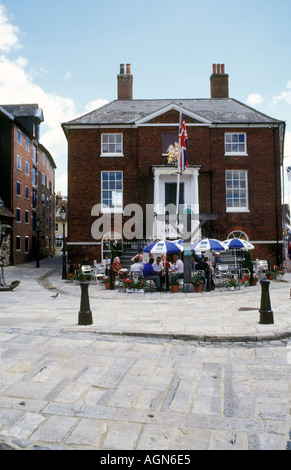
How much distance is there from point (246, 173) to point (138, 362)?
20113 mm

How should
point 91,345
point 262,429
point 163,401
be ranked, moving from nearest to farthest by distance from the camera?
point 262,429, point 163,401, point 91,345

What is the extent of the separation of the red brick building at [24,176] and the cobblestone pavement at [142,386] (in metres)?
19.5

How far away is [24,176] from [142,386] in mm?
33969

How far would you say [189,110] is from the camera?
22.7m

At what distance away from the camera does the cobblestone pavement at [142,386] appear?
324 cm

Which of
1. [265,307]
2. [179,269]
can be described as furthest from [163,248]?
[265,307]

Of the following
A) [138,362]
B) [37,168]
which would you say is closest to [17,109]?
[37,168]

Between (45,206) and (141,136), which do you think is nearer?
(141,136)

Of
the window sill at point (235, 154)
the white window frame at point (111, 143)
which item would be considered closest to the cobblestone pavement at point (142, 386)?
the white window frame at point (111, 143)

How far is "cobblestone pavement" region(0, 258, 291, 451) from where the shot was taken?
3242 mm

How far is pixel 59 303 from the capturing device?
36.5 ft

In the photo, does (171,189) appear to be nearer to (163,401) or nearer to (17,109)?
(163,401)

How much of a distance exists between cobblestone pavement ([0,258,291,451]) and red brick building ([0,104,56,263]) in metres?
19.5

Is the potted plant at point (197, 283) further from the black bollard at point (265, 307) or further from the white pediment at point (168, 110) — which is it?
the white pediment at point (168, 110)
